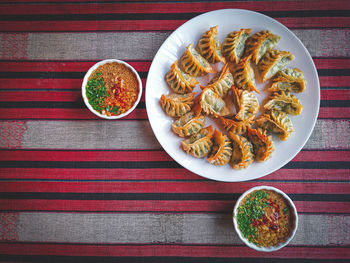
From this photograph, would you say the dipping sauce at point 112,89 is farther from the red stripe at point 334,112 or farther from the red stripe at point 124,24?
the red stripe at point 334,112

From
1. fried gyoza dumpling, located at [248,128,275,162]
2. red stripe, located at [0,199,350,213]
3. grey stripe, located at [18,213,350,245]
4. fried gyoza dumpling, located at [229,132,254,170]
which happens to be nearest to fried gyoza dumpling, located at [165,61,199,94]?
fried gyoza dumpling, located at [229,132,254,170]

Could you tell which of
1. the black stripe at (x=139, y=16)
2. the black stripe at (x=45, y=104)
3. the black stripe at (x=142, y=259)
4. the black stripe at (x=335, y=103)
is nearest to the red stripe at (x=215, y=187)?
the black stripe at (x=142, y=259)

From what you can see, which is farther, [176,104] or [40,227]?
[40,227]

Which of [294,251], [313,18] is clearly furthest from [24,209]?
[313,18]

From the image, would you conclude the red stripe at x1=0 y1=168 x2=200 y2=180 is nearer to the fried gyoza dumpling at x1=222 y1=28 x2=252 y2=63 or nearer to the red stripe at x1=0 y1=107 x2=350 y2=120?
the red stripe at x1=0 y1=107 x2=350 y2=120

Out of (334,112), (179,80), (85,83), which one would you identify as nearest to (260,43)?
(179,80)

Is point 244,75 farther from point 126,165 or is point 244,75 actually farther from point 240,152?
point 126,165

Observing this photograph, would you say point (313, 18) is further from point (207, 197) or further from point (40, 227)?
point (40, 227)
